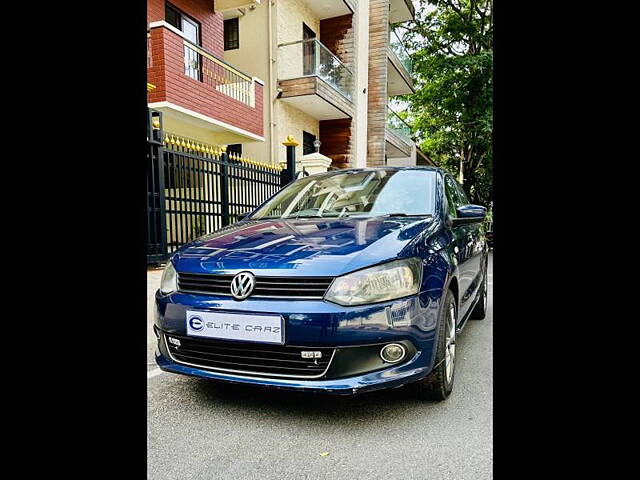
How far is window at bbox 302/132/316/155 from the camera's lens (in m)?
14.7

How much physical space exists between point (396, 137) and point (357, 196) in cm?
1779

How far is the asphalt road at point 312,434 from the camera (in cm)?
187

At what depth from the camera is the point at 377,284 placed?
215cm

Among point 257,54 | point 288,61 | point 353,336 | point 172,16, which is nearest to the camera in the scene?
point 353,336

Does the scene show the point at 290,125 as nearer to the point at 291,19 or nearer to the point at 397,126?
the point at 291,19

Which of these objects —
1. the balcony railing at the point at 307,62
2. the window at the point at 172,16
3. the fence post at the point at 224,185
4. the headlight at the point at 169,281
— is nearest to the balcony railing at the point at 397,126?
the balcony railing at the point at 307,62

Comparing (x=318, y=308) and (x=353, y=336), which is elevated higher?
(x=318, y=308)

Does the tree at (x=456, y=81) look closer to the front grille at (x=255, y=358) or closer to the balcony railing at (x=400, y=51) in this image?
the balcony railing at (x=400, y=51)

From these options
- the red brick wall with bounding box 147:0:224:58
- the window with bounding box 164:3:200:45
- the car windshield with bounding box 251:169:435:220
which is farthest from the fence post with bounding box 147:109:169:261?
the red brick wall with bounding box 147:0:224:58

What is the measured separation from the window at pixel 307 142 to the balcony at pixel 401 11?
27.2 feet

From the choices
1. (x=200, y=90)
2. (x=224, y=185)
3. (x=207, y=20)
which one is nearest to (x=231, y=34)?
(x=207, y=20)
